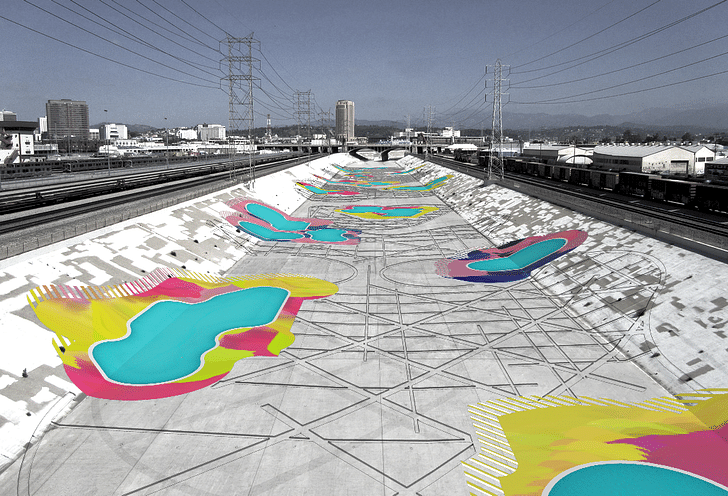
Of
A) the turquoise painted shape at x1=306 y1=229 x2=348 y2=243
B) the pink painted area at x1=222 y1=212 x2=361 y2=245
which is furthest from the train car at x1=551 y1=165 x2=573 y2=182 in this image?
the turquoise painted shape at x1=306 y1=229 x2=348 y2=243

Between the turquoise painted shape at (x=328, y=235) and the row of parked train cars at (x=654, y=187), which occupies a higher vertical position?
the row of parked train cars at (x=654, y=187)

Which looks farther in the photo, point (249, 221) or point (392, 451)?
point (249, 221)

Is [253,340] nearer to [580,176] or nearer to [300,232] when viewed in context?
[300,232]

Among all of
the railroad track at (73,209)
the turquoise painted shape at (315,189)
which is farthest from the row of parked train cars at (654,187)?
the railroad track at (73,209)

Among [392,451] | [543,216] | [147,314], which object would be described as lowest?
[392,451]

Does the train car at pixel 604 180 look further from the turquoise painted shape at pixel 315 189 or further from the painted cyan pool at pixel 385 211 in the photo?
the turquoise painted shape at pixel 315 189

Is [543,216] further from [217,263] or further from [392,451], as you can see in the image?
[392,451]

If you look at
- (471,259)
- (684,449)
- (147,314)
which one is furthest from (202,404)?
(471,259)
